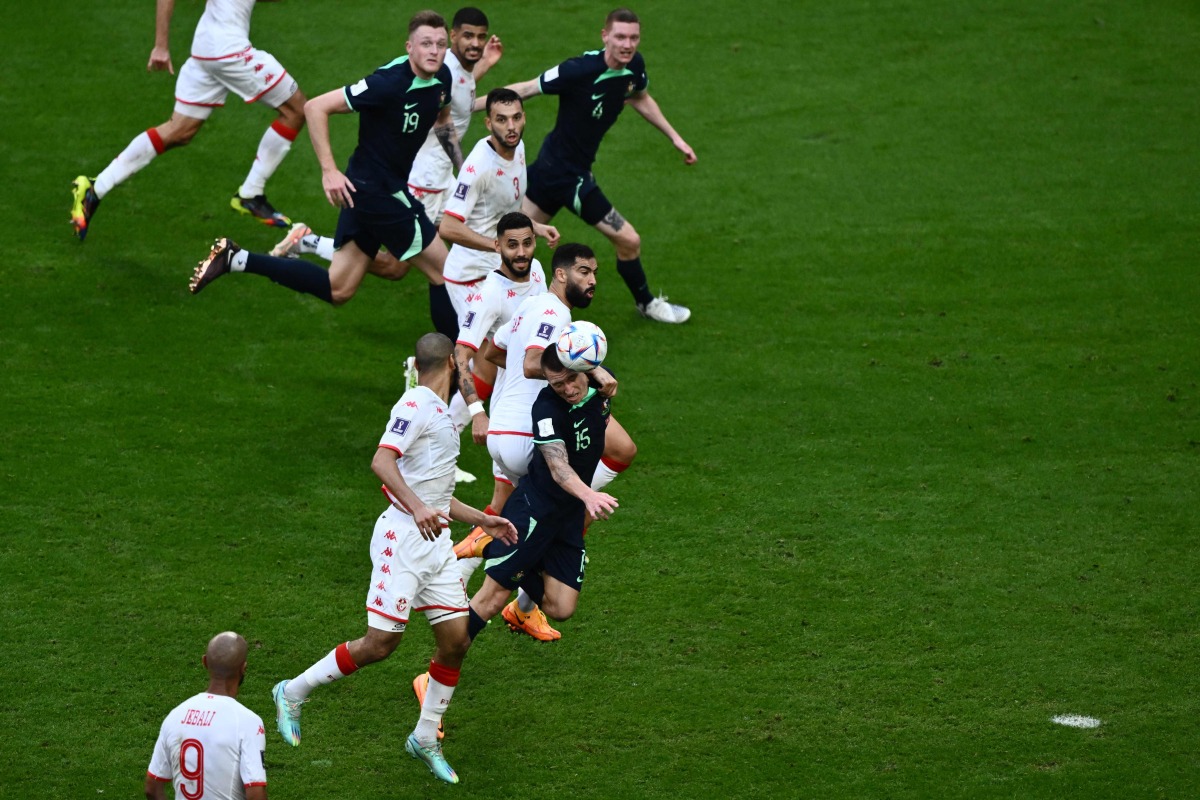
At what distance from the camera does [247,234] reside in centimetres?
1054

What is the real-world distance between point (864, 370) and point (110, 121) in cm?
694

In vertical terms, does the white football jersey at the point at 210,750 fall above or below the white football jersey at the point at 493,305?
below

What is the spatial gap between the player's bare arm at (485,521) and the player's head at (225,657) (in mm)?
1436

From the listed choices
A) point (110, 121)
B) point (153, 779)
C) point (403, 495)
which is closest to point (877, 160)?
point (110, 121)

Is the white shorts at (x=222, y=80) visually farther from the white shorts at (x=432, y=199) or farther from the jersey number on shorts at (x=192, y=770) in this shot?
the jersey number on shorts at (x=192, y=770)

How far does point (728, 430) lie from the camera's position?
28.4ft

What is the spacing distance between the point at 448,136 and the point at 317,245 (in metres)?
1.31

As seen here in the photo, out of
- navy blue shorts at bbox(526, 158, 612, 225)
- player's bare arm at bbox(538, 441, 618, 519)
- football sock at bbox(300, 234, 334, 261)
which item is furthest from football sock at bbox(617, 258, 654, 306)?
player's bare arm at bbox(538, 441, 618, 519)

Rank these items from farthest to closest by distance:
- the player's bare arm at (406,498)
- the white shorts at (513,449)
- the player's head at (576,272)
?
the player's head at (576,272)
the white shorts at (513,449)
the player's bare arm at (406,498)

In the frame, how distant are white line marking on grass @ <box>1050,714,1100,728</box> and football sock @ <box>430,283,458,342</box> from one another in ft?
14.6

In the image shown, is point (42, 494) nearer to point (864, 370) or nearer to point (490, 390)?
point (490, 390)

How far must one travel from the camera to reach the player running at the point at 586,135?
953cm

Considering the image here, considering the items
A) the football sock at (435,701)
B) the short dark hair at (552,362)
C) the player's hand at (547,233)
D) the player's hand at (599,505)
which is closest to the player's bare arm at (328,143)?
the player's hand at (547,233)

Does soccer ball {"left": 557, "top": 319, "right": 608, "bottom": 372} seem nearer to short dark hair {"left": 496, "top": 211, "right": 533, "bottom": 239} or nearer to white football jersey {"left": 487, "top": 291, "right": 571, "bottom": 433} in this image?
white football jersey {"left": 487, "top": 291, "right": 571, "bottom": 433}
